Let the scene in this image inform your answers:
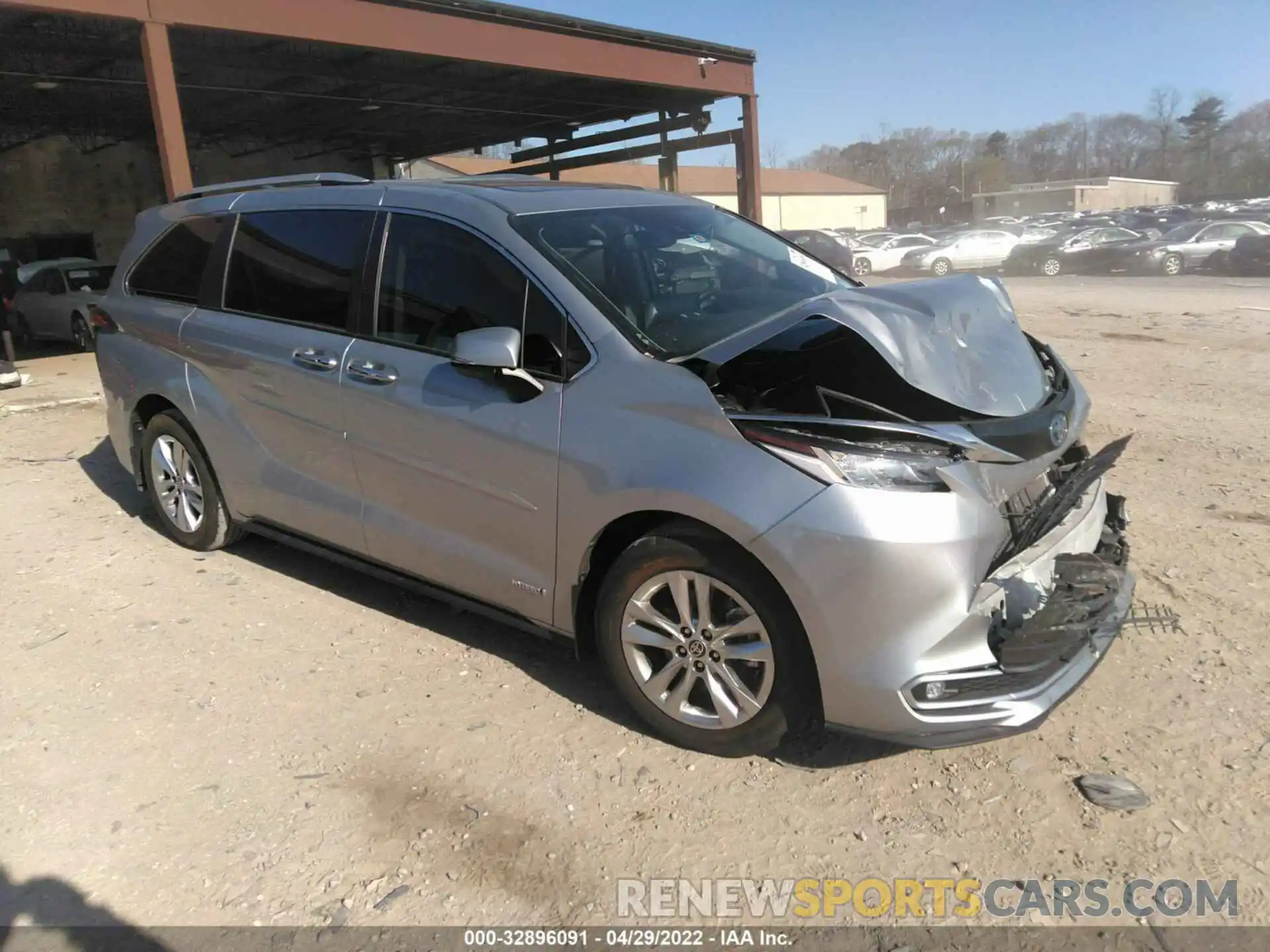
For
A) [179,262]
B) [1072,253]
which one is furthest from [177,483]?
[1072,253]

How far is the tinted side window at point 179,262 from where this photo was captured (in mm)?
4781

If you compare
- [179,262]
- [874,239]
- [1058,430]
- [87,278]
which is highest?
[87,278]

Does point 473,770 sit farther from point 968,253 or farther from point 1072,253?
point 968,253

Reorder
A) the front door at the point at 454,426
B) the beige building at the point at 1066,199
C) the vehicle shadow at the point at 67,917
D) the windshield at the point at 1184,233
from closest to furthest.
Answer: the vehicle shadow at the point at 67,917 → the front door at the point at 454,426 → the windshield at the point at 1184,233 → the beige building at the point at 1066,199

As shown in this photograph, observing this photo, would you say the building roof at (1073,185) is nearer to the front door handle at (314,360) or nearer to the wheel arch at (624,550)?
the front door handle at (314,360)

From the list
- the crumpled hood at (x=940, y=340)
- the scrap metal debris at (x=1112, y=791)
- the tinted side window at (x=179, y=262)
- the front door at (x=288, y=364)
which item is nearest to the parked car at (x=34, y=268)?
the tinted side window at (x=179, y=262)

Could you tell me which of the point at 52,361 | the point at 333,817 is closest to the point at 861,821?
the point at 333,817

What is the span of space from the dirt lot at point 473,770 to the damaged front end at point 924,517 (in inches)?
14.7

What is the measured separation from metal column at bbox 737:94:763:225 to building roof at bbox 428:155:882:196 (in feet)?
34.9

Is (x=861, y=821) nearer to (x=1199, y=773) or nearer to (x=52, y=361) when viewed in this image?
(x=1199, y=773)

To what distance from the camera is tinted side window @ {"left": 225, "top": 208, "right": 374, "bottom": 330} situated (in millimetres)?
3961

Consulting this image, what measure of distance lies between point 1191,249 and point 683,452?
26.2 meters

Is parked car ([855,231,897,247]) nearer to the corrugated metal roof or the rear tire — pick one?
the corrugated metal roof

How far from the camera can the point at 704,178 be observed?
60406 mm
